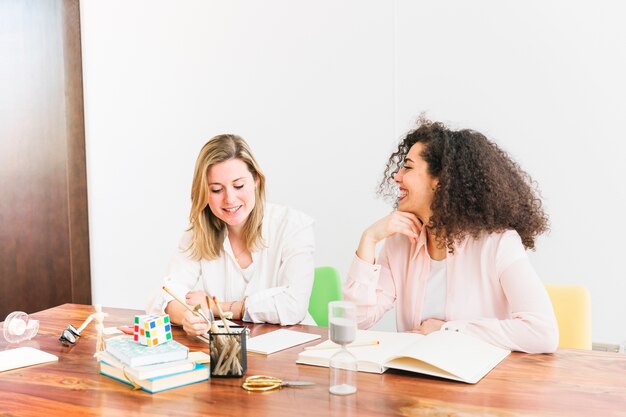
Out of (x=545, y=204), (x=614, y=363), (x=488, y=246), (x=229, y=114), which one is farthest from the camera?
(x=229, y=114)

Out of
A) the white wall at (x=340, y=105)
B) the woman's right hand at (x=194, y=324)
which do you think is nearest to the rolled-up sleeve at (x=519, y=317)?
the woman's right hand at (x=194, y=324)

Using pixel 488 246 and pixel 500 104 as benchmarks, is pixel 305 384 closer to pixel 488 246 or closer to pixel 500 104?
pixel 488 246

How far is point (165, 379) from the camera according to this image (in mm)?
1589

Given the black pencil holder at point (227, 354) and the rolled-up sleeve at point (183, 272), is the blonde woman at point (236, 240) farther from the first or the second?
the black pencil holder at point (227, 354)

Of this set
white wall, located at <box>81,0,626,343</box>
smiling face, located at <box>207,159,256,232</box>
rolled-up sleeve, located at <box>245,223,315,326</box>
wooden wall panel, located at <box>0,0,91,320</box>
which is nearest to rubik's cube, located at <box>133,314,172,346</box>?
rolled-up sleeve, located at <box>245,223,315,326</box>

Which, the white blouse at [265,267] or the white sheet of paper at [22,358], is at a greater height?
the white blouse at [265,267]

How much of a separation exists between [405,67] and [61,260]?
7.49 ft

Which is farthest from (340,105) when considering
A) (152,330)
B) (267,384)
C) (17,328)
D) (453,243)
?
(267,384)

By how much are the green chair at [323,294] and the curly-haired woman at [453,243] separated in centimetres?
49

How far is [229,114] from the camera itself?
13.2ft

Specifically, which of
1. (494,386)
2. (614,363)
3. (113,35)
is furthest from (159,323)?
(113,35)

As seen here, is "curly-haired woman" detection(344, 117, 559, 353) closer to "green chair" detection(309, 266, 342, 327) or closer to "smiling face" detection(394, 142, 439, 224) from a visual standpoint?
"smiling face" detection(394, 142, 439, 224)

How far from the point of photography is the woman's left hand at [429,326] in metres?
2.02

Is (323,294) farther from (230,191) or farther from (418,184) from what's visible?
(418,184)
